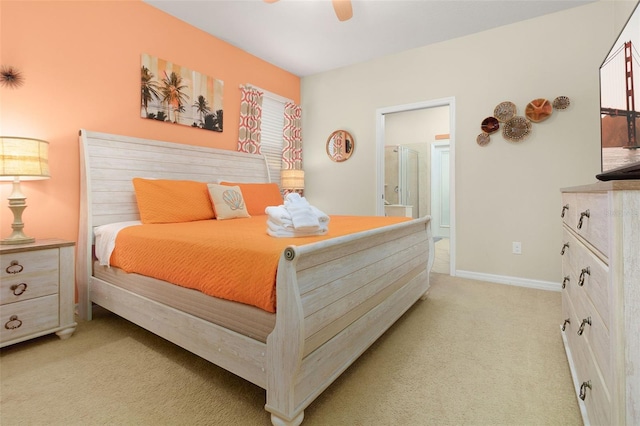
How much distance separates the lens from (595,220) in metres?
1.10

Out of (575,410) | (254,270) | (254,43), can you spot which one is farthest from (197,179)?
(575,410)

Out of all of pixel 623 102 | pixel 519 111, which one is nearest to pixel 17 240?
pixel 623 102

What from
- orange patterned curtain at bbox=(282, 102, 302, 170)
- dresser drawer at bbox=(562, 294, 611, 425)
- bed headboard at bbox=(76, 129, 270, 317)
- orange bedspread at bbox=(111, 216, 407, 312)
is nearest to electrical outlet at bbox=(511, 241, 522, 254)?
dresser drawer at bbox=(562, 294, 611, 425)

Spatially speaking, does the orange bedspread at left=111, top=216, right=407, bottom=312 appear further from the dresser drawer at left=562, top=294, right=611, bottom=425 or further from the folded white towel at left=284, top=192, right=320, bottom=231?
the dresser drawer at left=562, top=294, right=611, bottom=425

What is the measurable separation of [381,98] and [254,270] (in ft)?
11.4

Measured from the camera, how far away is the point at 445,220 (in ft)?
21.9

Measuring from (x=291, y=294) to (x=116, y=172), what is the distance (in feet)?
7.58

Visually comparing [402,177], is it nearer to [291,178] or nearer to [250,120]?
[291,178]

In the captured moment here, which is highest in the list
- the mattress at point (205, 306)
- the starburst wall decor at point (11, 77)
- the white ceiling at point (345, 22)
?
the white ceiling at point (345, 22)

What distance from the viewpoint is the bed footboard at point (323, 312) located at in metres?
1.16

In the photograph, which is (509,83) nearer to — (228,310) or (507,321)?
(507,321)

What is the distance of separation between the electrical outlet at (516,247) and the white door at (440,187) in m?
3.13

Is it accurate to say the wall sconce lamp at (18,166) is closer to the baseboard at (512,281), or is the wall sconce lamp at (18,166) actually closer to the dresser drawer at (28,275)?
the dresser drawer at (28,275)

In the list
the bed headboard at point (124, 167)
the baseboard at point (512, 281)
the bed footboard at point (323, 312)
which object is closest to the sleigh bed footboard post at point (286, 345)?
the bed footboard at point (323, 312)
